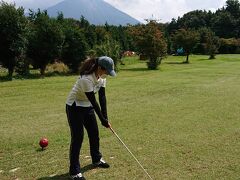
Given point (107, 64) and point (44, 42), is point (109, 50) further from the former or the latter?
point (107, 64)

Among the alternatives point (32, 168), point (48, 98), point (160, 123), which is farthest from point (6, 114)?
point (32, 168)

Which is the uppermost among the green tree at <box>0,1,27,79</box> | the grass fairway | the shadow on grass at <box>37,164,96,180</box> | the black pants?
the green tree at <box>0,1,27,79</box>

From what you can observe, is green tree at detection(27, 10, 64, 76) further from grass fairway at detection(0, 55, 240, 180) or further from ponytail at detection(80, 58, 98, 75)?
ponytail at detection(80, 58, 98, 75)

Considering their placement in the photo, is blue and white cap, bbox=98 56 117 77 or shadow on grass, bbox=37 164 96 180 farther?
shadow on grass, bbox=37 164 96 180

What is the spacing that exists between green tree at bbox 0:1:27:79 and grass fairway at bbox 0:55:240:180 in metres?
12.0

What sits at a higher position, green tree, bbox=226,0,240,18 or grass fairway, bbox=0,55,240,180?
green tree, bbox=226,0,240,18

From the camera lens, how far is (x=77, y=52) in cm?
4103

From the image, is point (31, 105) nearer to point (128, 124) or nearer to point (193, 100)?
point (128, 124)

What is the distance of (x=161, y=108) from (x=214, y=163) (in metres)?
7.86

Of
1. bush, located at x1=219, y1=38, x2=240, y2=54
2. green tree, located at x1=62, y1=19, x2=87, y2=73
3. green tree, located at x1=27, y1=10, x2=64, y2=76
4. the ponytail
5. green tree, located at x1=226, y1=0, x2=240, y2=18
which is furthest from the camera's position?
green tree, located at x1=226, y1=0, x2=240, y2=18

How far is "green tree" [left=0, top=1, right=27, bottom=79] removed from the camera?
31.1 m

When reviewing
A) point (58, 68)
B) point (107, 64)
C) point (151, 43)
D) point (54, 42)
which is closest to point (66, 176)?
point (107, 64)

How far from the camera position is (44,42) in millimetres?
37094

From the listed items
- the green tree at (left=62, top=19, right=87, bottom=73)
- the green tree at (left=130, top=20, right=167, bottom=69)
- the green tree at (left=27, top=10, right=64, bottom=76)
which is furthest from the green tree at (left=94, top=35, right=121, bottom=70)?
the green tree at (left=27, top=10, right=64, bottom=76)
